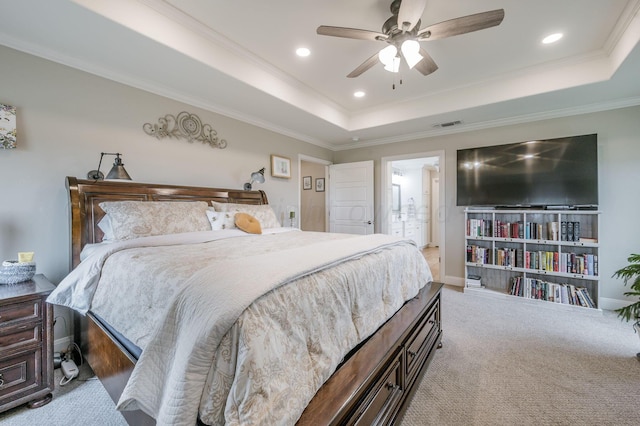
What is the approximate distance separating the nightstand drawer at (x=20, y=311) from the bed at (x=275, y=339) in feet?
0.87

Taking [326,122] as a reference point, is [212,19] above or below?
above

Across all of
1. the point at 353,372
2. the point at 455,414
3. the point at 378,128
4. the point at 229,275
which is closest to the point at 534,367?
the point at 455,414

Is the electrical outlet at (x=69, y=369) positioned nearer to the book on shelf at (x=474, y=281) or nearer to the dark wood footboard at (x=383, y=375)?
the dark wood footboard at (x=383, y=375)

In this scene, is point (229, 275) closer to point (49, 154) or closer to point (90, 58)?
point (49, 154)

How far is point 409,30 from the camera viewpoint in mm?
1962

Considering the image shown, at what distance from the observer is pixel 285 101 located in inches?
126

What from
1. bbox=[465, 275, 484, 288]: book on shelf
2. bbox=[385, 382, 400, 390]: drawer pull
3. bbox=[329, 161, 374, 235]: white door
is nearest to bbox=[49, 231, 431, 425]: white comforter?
bbox=[385, 382, 400, 390]: drawer pull

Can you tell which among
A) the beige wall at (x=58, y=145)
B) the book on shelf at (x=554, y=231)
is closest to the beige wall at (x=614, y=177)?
A: the book on shelf at (x=554, y=231)

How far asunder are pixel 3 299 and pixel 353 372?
201 cm

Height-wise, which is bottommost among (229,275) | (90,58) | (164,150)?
(229,275)

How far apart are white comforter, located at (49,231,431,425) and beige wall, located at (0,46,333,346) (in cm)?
113

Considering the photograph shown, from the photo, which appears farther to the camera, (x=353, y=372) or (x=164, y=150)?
(x=164, y=150)

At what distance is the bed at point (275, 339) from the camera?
88cm

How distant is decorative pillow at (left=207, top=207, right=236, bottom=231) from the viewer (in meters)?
2.66
